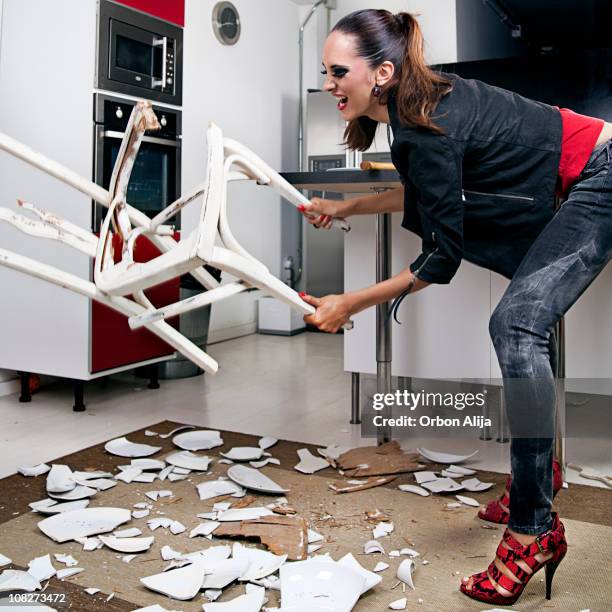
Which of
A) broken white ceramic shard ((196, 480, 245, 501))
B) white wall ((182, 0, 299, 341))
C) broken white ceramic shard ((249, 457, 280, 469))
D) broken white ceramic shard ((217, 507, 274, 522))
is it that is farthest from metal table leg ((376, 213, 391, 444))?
white wall ((182, 0, 299, 341))

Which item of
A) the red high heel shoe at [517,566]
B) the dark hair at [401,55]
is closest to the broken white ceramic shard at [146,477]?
the red high heel shoe at [517,566]

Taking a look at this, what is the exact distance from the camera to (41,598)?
1.62 metres

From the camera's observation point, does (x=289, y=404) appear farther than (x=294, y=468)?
Yes

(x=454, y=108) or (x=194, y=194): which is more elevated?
(x=454, y=108)

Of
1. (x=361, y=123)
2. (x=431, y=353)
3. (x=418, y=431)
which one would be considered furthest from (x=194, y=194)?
(x=418, y=431)

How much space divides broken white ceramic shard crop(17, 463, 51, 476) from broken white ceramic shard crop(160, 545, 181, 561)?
2.44 feet

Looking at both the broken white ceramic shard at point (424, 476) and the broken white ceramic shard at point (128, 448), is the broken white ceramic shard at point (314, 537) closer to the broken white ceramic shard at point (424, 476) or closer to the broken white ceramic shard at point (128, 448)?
the broken white ceramic shard at point (424, 476)

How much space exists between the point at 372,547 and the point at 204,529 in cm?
43

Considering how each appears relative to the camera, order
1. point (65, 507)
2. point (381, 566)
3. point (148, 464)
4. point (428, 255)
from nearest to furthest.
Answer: point (428, 255)
point (381, 566)
point (65, 507)
point (148, 464)

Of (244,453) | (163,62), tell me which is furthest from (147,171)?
(244,453)

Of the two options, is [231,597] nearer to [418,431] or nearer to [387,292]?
[387,292]

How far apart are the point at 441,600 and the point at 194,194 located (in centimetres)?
102

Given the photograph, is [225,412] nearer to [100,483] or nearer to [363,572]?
[100,483]

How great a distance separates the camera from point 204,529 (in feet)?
6.52
